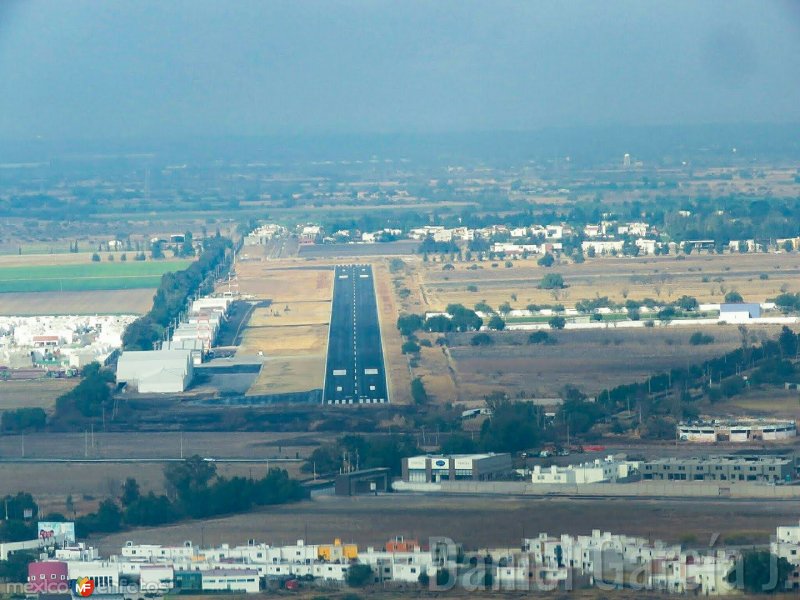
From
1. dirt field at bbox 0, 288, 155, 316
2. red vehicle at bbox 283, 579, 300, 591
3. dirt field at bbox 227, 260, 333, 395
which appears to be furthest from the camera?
dirt field at bbox 0, 288, 155, 316

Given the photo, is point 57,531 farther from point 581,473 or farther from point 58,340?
point 58,340

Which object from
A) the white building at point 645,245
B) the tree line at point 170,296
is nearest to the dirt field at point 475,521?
the tree line at point 170,296

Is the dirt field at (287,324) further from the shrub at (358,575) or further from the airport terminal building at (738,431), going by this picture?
the shrub at (358,575)

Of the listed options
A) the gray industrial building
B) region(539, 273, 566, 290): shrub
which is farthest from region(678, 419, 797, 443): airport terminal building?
region(539, 273, 566, 290): shrub

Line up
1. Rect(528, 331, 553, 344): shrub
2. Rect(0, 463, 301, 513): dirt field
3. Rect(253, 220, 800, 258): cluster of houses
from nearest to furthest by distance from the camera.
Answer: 1. Rect(0, 463, 301, 513): dirt field
2. Rect(528, 331, 553, 344): shrub
3. Rect(253, 220, 800, 258): cluster of houses

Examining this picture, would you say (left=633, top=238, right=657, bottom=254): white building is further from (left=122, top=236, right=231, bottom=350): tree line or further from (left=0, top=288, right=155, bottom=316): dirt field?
(left=0, top=288, right=155, bottom=316): dirt field

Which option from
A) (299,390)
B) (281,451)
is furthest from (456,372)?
(281,451)

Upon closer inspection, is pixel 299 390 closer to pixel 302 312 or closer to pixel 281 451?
pixel 281 451
